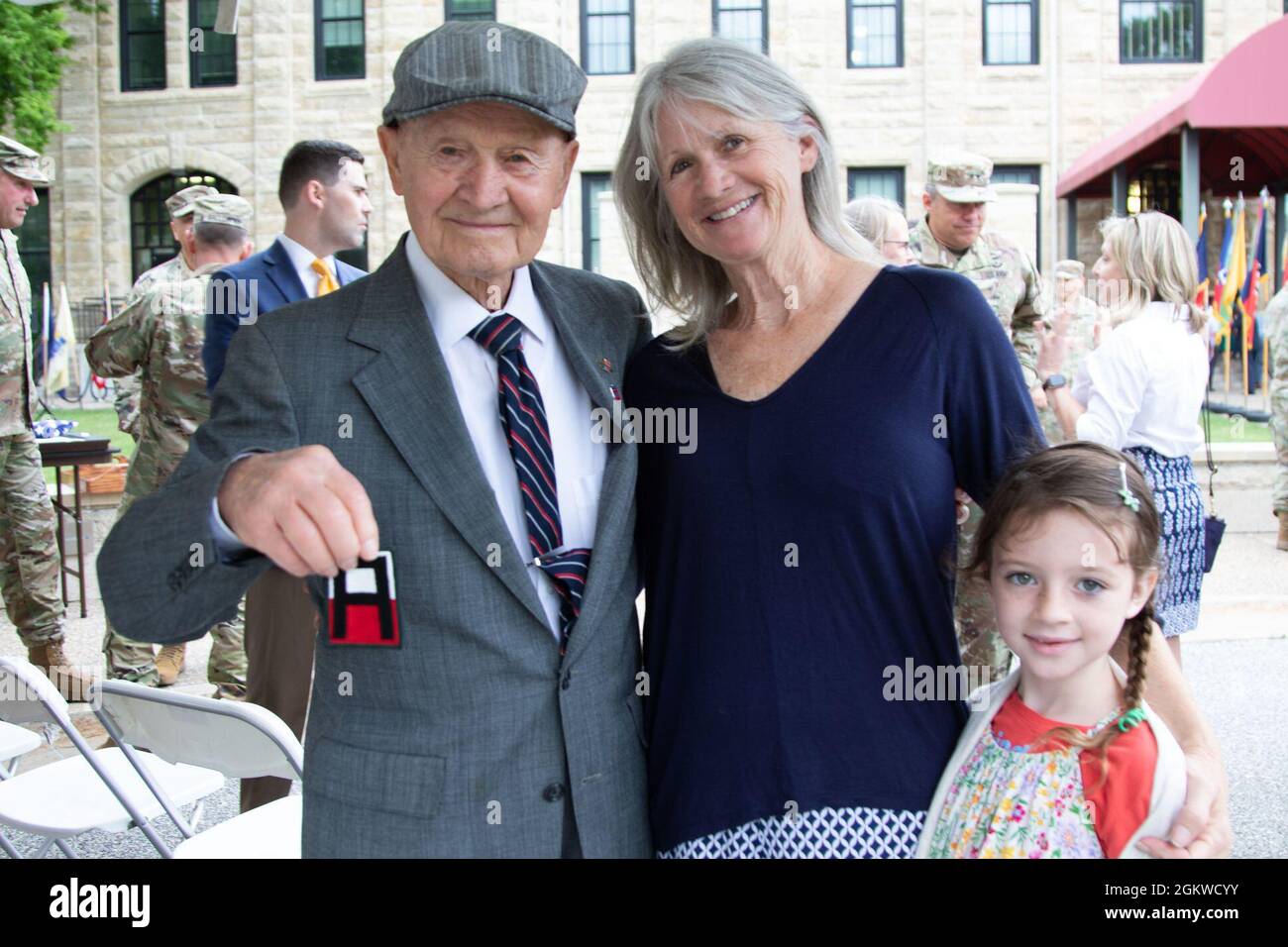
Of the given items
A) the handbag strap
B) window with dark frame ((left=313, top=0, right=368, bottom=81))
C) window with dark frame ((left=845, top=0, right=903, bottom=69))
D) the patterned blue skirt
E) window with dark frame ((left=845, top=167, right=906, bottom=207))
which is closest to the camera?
the patterned blue skirt

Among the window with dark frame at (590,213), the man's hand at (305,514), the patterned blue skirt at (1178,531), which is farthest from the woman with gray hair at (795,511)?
the window with dark frame at (590,213)

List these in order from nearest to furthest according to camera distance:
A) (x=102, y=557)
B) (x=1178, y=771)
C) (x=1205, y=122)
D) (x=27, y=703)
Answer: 1. (x=102, y=557)
2. (x=1178, y=771)
3. (x=27, y=703)
4. (x=1205, y=122)

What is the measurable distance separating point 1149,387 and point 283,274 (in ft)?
9.98

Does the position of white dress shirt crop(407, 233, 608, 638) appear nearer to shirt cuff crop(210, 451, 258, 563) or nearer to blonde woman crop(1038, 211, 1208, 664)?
shirt cuff crop(210, 451, 258, 563)

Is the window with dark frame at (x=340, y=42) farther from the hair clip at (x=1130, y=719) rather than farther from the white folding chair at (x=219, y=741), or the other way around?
the hair clip at (x=1130, y=719)

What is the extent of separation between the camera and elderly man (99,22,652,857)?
150 centimetres

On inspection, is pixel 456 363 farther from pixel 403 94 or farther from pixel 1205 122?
pixel 1205 122

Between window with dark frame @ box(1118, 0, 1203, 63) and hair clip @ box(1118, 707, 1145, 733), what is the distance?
17.1 metres

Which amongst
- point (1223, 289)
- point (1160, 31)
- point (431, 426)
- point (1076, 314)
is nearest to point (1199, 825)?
point (431, 426)

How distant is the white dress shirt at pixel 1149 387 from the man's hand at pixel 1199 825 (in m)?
2.90

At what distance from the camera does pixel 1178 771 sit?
5.15 ft

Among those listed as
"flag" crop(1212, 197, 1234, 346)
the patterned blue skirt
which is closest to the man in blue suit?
the patterned blue skirt
